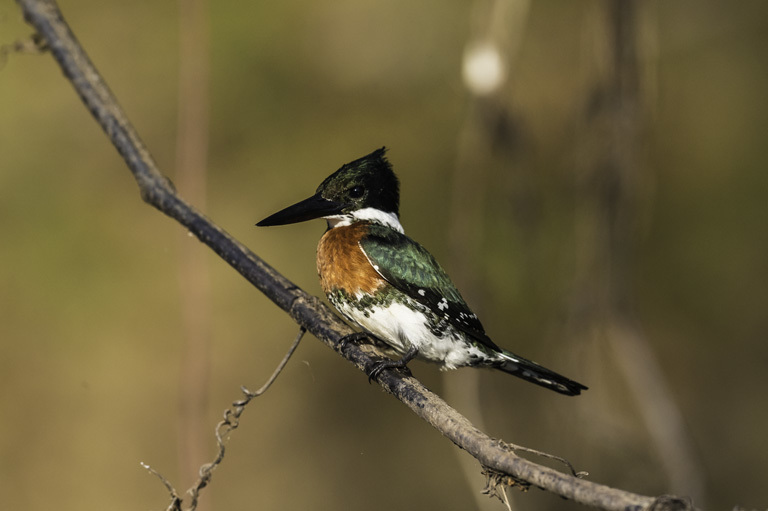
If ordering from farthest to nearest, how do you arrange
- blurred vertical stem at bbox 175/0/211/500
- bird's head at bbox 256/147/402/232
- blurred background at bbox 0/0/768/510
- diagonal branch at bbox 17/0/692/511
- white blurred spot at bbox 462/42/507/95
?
blurred background at bbox 0/0/768/510 < white blurred spot at bbox 462/42/507/95 < bird's head at bbox 256/147/402/232 < blurred vertical stem at bbox 175/0/211/500 < diagonal branch at bbox 17/0/692/511

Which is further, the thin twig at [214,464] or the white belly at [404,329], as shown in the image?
the white belly at [404,329]

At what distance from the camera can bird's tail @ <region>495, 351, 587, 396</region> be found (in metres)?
1.86

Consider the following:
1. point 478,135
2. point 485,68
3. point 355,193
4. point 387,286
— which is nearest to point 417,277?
point 387,286

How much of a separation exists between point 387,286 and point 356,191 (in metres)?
0.28

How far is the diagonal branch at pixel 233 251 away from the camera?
45.5 inches

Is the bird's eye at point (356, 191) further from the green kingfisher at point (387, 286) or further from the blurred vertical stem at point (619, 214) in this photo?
the blurred vertical stem at point (619, 214)

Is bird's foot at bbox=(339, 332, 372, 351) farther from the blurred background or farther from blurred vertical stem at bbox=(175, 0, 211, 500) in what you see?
the blurred background

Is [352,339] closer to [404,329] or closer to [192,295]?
[404,329]

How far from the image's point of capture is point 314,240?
11.2ft

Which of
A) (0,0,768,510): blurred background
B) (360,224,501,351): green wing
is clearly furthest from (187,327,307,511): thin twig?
(0,0,768,510): blurred background

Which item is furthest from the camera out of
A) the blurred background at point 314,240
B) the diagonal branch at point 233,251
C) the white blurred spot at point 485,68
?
the blurred background at point 314,240

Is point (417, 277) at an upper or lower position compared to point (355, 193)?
lower

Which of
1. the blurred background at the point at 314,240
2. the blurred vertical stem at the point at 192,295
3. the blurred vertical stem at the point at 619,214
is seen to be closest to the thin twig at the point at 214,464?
the blurred vertical stem at the point at 192,295

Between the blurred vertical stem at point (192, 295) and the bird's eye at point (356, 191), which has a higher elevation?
the bird's eye at point (356, 191)
